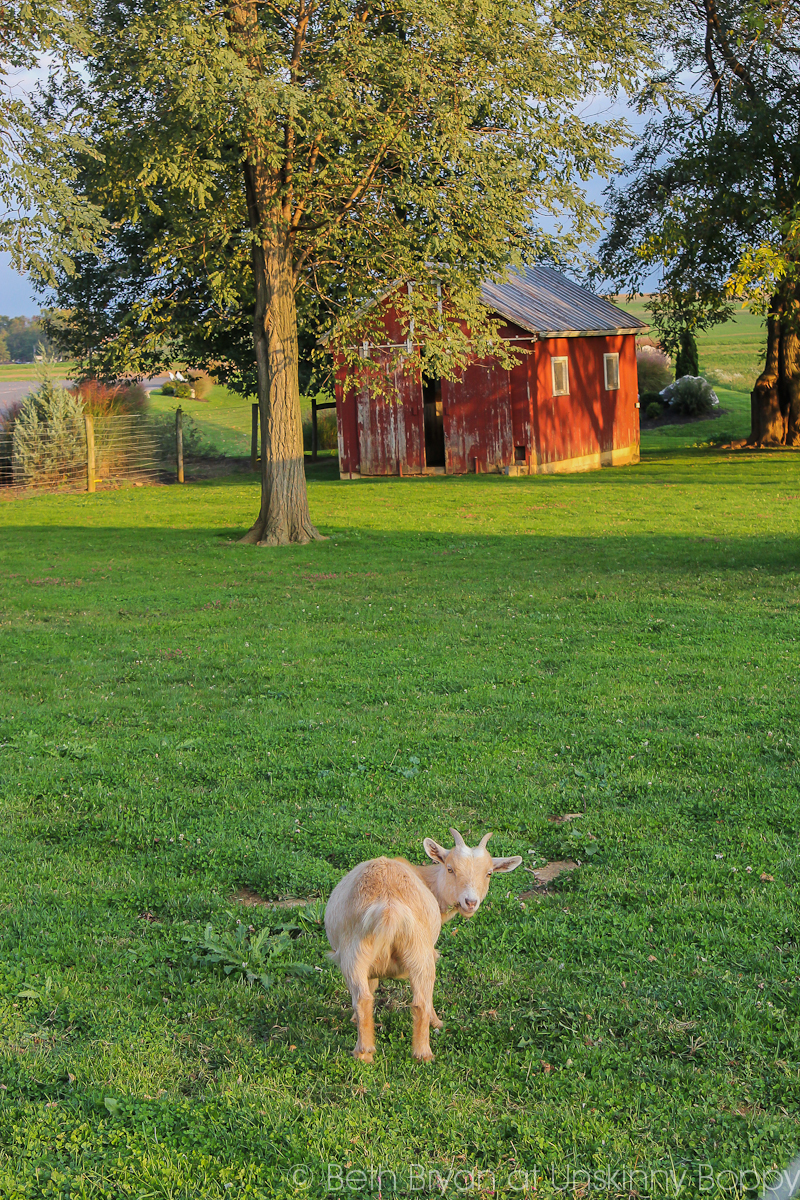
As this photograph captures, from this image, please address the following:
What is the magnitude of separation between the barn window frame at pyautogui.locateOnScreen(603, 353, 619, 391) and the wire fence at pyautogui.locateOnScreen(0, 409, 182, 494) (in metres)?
14.5

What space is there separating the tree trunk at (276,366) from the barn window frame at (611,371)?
18.9 metres

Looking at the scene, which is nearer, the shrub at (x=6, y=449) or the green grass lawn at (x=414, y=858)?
the green grass lawn at (x=414, y=858)

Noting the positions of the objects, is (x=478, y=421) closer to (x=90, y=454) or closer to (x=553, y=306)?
(x=553, y=306)

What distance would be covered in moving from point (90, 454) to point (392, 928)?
2945 cm

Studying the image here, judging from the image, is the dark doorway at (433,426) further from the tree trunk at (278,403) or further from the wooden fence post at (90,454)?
the tree trunk at (278,403)

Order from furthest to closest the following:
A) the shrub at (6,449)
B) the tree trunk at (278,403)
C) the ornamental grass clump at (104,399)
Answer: the ornamental grass clump at (104,399), the shrub at (6,449), the tree trunk at (278,403)

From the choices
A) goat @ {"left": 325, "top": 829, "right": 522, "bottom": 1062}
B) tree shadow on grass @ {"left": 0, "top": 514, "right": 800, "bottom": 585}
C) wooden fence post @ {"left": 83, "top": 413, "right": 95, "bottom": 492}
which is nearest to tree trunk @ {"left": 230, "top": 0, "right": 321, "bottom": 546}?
tree shadow on grass @ {"left": 0, "top": 514, "right": 800, "bottom": 585}

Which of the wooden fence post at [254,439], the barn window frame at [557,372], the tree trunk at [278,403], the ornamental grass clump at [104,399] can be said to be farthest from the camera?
the wooden fence post at [254,439]

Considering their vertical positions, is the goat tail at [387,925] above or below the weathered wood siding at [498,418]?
below

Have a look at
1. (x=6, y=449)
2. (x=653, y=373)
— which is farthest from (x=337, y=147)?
(x=653, y=373)

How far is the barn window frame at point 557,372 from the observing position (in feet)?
108

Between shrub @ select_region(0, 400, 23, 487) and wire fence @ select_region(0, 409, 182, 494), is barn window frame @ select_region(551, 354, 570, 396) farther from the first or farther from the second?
shrub @ select_region(0, 400, 23, 487)

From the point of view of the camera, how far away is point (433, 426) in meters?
35.8

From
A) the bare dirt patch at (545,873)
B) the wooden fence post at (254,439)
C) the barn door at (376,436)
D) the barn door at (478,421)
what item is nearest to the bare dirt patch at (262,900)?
the bare dirt patch at (545,873)
